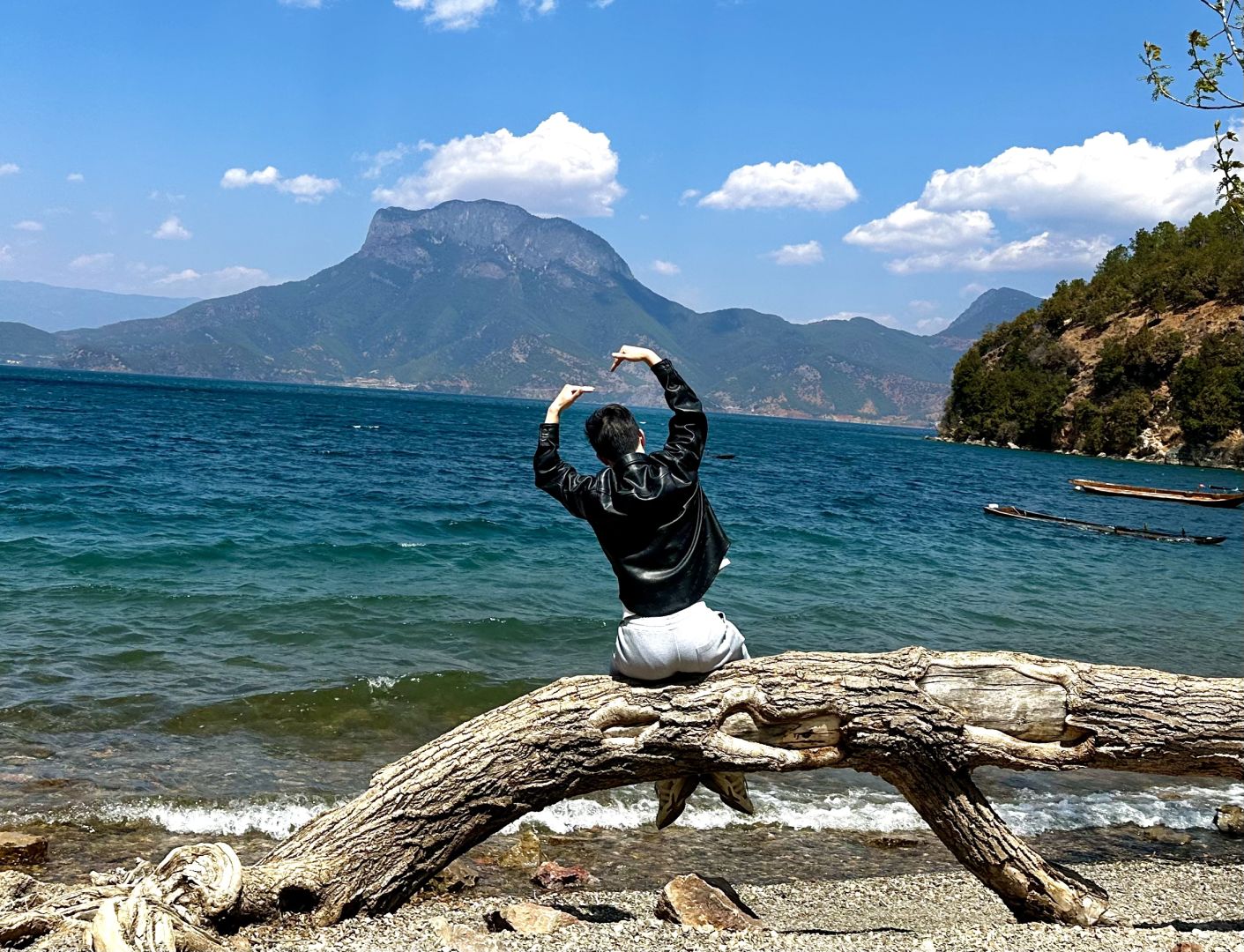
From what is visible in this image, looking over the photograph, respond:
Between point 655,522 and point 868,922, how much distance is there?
3313mm

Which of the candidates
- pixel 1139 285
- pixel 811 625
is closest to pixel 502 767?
pixel 811 625

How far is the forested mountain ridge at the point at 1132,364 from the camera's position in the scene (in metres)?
84.5

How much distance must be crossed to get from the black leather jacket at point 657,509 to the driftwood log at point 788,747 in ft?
2.17

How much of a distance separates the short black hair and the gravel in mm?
2668

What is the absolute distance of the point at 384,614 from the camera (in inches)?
569

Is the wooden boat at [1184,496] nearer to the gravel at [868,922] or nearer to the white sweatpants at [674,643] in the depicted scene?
the gravel at [868,922]

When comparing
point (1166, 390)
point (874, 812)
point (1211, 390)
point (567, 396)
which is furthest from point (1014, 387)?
point (567, 396)

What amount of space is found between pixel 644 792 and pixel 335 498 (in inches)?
863

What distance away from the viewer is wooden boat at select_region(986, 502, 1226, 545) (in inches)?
1234

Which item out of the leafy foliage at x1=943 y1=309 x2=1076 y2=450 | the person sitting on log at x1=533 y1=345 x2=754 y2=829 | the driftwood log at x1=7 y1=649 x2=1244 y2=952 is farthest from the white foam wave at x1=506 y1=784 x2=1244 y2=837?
the leafy foliage at x1=943 y1=309 x2=1076 y2=450

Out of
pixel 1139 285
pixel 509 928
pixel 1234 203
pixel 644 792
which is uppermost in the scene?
pixel 1139 285

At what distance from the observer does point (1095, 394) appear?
323 feet

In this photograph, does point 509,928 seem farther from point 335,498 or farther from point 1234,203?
point 335,498

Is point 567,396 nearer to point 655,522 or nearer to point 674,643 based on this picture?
point 655,522
